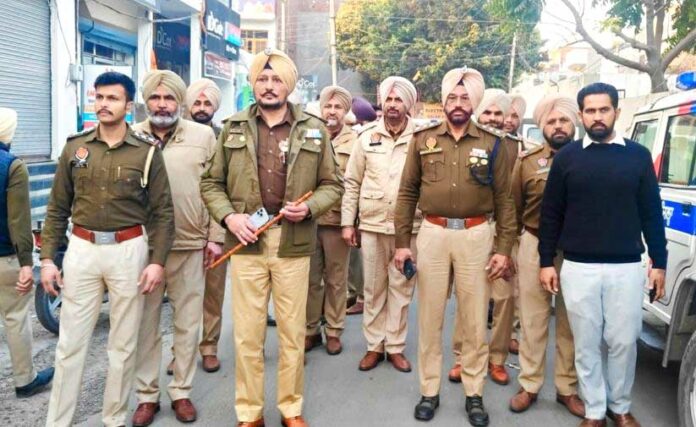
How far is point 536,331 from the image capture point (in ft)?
13.9

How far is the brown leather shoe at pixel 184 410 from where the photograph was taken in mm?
3898

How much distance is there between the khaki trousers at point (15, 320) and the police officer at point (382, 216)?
7.45 feet

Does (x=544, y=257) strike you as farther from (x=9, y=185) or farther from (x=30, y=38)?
(x=30, y=38)

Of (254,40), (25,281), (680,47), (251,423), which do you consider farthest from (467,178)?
(254,40)

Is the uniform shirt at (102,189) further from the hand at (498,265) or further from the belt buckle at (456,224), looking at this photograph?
the hand at (498,265)

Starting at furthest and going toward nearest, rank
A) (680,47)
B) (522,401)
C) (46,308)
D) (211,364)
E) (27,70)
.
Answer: (680,47) < (27,70) < (46,308) < (211,364) < (522,401)

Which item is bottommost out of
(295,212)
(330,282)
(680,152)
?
(330,282)

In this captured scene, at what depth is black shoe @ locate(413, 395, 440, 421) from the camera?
13.1 ft

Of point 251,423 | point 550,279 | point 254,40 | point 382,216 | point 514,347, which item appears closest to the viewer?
point 251,423

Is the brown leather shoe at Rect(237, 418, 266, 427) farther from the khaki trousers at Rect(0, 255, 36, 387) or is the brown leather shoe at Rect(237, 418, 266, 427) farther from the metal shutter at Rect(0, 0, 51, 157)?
the metal shutter at Rect(0, 0, 51, 157)

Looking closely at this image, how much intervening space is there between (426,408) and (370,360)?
0.96 m

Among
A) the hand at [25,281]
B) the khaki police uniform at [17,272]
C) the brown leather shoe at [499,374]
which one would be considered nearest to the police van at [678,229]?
the brown leather shoe at [499,374]

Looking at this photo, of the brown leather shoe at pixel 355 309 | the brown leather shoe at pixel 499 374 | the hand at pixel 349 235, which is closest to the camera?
the brown leather shoe at pixel 499 374

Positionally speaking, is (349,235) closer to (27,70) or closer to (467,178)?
(467,178)
